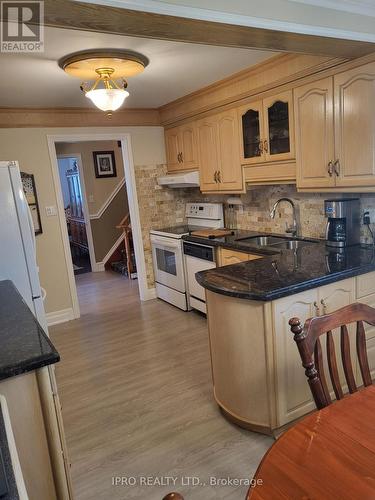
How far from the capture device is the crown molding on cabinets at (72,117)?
149 inches

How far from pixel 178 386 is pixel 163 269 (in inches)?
78.6

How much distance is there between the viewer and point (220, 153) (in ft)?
12.1

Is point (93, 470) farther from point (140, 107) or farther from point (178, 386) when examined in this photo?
point (140, 107)

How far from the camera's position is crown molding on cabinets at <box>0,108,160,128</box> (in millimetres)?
3775

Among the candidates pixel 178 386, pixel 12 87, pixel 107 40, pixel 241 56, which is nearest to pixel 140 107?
pixel 12 87

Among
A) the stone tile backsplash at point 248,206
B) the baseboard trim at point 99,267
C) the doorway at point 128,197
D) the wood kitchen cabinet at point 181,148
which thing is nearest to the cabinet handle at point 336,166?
the stone tile backsplash at point 248,206

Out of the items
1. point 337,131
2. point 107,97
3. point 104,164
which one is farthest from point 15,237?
point 104,164

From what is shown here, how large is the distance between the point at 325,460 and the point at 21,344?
1.12 metres

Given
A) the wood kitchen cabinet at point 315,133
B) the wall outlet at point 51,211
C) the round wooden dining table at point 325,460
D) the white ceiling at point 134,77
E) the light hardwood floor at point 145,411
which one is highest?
the white ceiling at point 134,77

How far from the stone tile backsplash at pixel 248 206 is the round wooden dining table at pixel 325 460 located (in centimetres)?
199

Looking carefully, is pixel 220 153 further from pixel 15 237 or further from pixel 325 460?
pixel 325 460

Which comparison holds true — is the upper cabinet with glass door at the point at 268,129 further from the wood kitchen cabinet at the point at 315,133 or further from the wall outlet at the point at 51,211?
the wall outlet at the point at 51,211

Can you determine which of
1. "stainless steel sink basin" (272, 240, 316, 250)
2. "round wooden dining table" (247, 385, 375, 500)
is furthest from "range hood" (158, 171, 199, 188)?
"round wooden dining table" (247, 385, 375, 500)

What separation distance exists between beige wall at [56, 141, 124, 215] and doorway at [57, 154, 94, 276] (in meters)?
0.11
